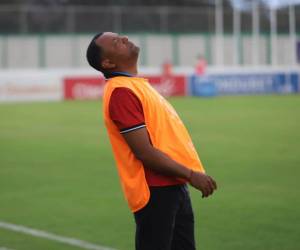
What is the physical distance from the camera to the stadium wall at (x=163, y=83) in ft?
111

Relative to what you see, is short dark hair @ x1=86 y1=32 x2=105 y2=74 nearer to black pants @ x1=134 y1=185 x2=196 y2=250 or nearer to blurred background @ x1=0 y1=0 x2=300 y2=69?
black pants @ x1=134 y1=185 x2=196 y2=250

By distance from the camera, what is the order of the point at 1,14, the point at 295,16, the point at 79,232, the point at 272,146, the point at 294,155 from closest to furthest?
the point at 79,232, the point at 294,155, the point at 272,146, the point at 1,14, the point at 295,16

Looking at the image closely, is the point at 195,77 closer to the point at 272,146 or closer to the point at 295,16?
the point at 295,16

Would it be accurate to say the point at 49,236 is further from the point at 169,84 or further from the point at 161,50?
the point at 161,50

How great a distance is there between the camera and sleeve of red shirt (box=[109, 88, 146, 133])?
463cm

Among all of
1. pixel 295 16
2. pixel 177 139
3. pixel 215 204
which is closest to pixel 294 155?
pixel 215 204

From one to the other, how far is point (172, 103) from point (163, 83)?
536 centimetres

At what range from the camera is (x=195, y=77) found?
1457 inches

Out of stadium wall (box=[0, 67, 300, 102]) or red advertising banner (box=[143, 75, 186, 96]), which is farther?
red advertising banner (box=[143, 75, 186, 96])

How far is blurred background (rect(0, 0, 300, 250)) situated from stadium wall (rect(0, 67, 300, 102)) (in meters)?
0.06

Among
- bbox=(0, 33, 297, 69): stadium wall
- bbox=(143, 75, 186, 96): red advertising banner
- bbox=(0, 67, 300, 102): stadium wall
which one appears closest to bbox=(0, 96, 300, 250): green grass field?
bbox=(0, 67, 300, 102): stadium wall

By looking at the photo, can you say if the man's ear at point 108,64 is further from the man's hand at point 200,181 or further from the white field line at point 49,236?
the white field line at point 49,236

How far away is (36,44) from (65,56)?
1761 mm

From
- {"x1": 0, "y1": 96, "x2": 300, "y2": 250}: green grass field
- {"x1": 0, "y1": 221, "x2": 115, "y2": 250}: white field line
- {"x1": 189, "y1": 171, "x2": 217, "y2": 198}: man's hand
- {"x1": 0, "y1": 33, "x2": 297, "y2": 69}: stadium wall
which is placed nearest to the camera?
{"x1": 189, "y1": 171, "x2": 217, "y2": 198}: man's hand
